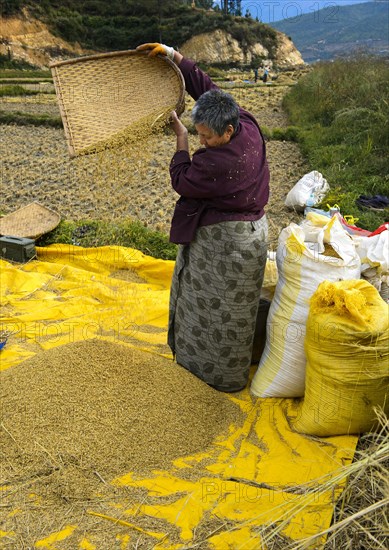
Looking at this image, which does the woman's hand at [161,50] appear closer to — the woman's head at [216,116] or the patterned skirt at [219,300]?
the woman's head at [216,116]

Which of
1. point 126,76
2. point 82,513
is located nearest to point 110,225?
point 126,76

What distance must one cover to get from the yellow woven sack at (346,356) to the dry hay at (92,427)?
0.48 meters

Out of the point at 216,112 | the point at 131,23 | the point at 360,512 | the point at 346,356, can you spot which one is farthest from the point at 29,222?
the point at 131,23

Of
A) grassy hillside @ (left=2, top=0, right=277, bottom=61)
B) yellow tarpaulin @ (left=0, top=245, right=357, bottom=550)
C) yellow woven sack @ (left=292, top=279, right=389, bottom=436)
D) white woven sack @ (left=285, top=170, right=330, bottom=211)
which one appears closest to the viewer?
yellow tarpaulin @ (left=0, top=245, right=357, bottom=550)

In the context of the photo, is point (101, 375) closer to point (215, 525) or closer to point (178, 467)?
point (178, 467)

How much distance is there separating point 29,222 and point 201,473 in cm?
349

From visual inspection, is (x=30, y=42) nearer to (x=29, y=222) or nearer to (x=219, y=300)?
(x=29, y=222)

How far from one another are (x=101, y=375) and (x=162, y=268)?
1793 millimetres

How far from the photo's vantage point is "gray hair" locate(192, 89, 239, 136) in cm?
227

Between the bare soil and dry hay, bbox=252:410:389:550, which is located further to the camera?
the bare soil

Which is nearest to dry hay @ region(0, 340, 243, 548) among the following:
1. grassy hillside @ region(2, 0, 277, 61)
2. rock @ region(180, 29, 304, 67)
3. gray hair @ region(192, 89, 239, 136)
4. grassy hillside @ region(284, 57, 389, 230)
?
gray hair @ region(192, 89, 239, 136)

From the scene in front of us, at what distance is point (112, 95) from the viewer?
10.4 ft

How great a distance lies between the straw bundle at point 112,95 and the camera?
2.94 meters

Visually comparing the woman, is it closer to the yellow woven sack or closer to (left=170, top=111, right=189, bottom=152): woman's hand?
(left=170, top=111, right=189, bottom=152): woman's hand
